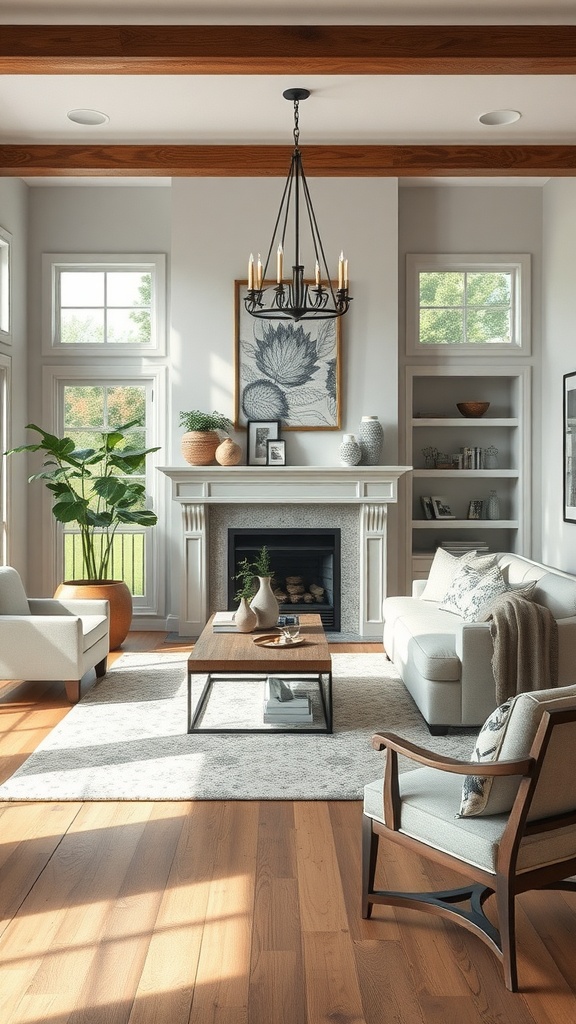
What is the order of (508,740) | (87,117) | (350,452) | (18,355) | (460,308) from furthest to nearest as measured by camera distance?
(460,308), (18,355), (350,452), (87,117), (508,740)

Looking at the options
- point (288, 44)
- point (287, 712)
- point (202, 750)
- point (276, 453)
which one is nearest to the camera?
point (288, 44)

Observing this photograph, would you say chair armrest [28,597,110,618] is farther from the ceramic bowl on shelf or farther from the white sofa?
the ceramic bowl on shelf

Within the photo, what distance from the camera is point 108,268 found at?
7.88 metres

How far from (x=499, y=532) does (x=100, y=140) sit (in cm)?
436

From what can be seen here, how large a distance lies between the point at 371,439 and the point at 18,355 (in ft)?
9.36

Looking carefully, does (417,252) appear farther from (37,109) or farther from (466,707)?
(466,707)

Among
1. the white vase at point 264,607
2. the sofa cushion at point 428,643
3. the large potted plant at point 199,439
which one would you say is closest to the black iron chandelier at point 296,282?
the large potted plant at point 199,439

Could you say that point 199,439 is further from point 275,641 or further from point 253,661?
point 253,661

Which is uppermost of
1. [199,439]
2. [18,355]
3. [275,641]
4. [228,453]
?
[18,355]

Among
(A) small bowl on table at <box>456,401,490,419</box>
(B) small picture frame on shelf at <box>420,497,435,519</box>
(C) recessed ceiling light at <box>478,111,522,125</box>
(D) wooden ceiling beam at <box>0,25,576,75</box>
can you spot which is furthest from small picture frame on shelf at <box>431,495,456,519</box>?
(D) wooden ceiling beam at <box>0,25,576,75</box>

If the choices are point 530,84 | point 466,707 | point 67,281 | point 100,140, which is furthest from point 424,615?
point 67,281

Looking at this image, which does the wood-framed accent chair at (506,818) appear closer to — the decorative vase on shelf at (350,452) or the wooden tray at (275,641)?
the wooden tray at (275,641)

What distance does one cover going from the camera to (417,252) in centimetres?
778

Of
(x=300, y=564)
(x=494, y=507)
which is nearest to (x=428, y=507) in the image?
(x=494, y=507)
